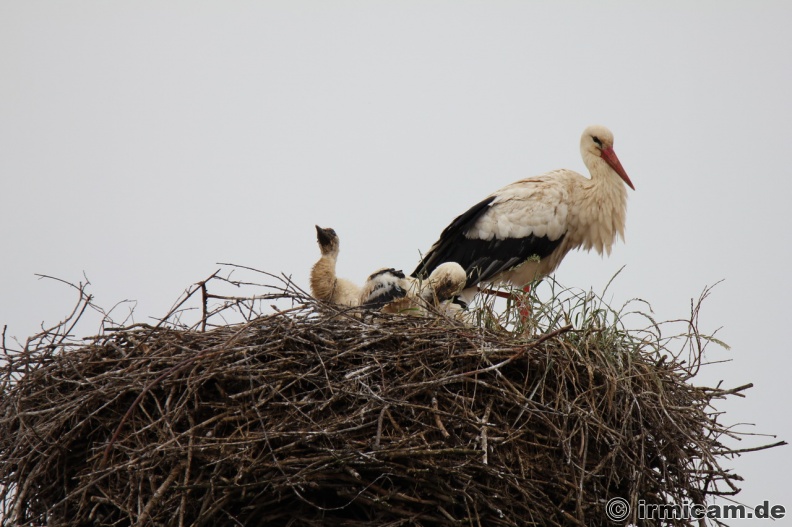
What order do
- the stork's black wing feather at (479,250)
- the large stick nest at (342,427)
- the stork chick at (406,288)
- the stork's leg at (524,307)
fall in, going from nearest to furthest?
the large stick nest at (342,427), the stork's leg at (524,307), the stork chick at (406,288), the stork's black wing feather at (479,250)

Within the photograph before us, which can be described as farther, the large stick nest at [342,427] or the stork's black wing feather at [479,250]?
the stork's black wing feather at [479,250]

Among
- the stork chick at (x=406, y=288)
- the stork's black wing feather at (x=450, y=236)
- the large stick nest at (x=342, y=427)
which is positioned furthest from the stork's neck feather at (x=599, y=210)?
the large stick nest at (x=342, y=427)

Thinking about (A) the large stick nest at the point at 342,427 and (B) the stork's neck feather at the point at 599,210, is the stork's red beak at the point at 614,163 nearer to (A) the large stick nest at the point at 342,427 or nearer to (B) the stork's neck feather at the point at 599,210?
(B) the stork's neck feather at the point at 599,210

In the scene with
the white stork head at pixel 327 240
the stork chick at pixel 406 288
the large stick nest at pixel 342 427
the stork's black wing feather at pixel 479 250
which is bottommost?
the large stick nest at pixel 342 427

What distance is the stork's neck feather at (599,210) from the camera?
20.6 feet

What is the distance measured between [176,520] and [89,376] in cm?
82

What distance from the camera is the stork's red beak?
21.2ft

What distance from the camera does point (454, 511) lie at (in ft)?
12.0

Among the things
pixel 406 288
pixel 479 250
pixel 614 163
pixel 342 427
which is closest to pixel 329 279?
pixel 406 288

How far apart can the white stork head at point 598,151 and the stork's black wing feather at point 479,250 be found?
567 millimetres

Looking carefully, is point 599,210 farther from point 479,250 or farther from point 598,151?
point 479,250

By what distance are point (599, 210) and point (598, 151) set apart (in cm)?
44

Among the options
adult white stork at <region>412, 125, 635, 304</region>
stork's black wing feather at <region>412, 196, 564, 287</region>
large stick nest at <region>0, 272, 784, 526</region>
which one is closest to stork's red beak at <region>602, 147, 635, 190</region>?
adult white stork at <region>412, 125, 635, 304</region>

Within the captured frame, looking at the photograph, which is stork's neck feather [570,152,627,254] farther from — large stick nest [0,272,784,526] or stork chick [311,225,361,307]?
large stick nest [0,272,784,526]
